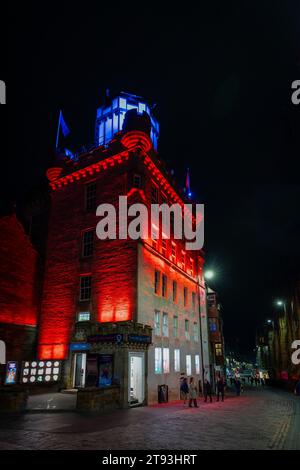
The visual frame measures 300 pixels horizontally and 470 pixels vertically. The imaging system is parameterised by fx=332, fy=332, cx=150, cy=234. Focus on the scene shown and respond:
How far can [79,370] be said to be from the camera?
77.2 ft

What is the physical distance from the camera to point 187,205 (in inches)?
1469

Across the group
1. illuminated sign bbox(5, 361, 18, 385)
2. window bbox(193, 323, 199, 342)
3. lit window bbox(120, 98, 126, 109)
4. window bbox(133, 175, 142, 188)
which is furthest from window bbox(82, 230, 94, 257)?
lit window bbox(120, 98, 126, 109)

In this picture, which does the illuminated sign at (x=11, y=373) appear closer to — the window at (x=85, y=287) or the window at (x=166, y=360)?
the window at (x=85, y=287)

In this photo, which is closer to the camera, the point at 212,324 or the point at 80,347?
the point at 80,347

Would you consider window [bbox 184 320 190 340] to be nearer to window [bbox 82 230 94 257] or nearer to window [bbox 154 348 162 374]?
window [bbox 154 348 162 374]

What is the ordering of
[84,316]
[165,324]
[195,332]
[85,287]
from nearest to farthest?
1. [84,316]
2. [85,287]
3. [165,324]
4. [195,332]

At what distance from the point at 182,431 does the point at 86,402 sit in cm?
617

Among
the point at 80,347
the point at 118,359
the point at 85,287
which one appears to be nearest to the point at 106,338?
the point at 118,359

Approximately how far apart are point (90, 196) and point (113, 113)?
42.7ft

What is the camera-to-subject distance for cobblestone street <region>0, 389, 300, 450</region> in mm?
9438

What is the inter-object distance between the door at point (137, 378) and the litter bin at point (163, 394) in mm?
2154

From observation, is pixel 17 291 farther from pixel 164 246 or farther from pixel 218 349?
pixel 218 349

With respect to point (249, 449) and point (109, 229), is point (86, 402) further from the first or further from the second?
point (109, 229)

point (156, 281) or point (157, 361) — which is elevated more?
point (156, 281)
